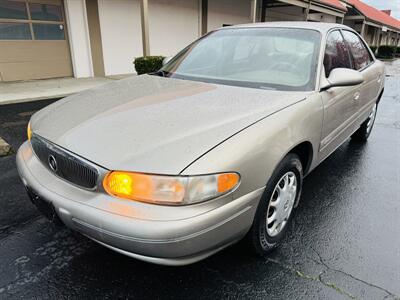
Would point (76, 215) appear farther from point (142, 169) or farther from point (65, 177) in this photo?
point (142, 169)

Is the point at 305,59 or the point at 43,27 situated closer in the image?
the point at 305,59

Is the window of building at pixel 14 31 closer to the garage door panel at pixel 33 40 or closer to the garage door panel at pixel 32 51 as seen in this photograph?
the garage door panel at pixel 33 40

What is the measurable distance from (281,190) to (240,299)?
0.76m

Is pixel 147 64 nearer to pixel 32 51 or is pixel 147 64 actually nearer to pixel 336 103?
pixel 32 51

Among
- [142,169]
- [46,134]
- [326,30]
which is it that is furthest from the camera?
[326,30]

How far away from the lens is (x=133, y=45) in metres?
11.8

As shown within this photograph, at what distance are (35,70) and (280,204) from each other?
9.50 metres

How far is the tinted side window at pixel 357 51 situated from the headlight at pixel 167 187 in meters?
2.77

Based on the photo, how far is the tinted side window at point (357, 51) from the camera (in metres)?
3.62

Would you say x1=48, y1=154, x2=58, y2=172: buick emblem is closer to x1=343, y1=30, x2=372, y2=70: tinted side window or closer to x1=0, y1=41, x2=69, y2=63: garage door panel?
x1=343, y1=30, x2=372, y2=70: tinted side window

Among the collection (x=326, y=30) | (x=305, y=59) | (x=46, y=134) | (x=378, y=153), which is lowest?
(x=378, y=153)

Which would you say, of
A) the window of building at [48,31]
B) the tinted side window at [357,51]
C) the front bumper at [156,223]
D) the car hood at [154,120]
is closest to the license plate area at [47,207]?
the front bumper at [156,223]

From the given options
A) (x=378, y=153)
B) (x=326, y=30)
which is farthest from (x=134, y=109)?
(x=378, y=153)

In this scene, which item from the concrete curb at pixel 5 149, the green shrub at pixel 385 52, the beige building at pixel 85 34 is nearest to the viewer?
the concrete curb at pixel 5 149
